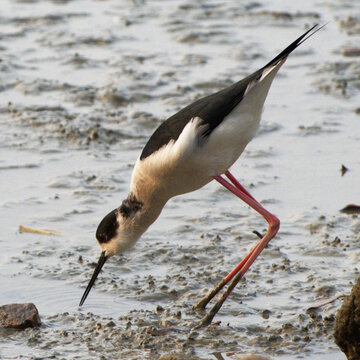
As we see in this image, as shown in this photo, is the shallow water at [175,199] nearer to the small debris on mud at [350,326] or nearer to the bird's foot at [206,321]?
the bird's foot at [206,321]

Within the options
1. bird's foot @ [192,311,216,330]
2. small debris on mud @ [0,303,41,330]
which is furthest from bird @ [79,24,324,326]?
small debris on mud @ [0,303,41,330]

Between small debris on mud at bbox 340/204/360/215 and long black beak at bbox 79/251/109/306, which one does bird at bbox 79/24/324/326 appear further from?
small debris on mud at bbox 340/204/360/215

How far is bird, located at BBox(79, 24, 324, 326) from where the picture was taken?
16.6 feet

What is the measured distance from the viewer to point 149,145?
5.17 m

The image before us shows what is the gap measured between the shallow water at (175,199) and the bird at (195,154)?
240mm

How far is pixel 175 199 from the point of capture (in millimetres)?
6496

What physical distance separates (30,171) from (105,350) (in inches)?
98.3

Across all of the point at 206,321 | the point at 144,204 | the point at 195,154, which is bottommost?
the point at 206,321

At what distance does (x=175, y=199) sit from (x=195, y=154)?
1.45 meters

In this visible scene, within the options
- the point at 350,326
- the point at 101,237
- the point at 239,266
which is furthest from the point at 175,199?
the point at 350,326

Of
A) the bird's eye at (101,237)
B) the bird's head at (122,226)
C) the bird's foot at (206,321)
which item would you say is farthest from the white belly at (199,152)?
the bird's foot at (206,321)

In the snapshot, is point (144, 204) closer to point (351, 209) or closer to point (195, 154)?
point (195, 154)

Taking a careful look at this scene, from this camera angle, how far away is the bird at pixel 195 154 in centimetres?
506

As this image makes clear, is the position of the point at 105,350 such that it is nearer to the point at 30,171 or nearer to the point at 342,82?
the point at 30,171
